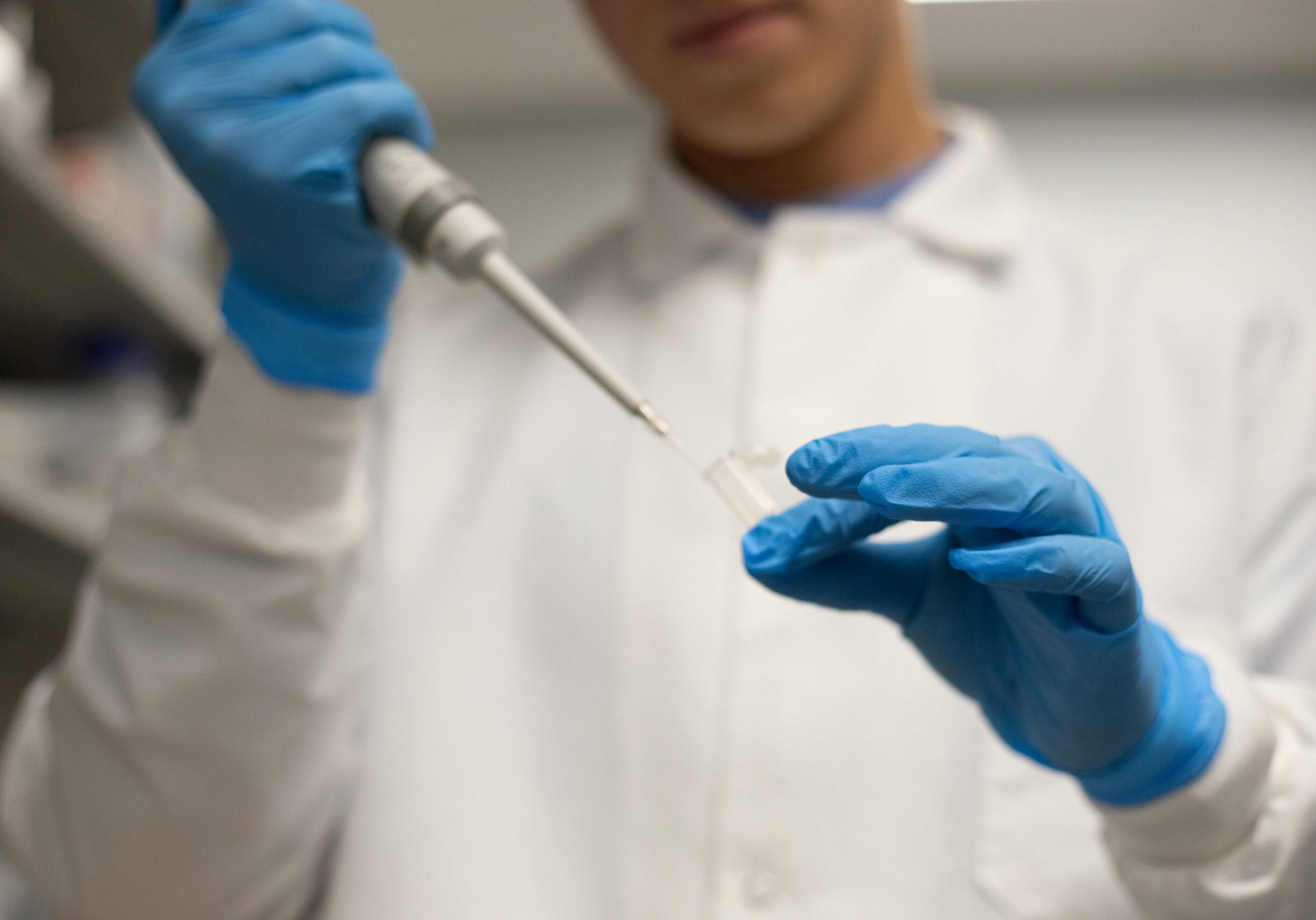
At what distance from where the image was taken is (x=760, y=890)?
2.15 ft

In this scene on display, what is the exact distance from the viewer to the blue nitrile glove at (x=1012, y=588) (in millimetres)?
459

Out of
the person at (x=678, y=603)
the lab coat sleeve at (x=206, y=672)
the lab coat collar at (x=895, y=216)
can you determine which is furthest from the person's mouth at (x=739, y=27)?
the lab coat sleeve at (x=206, y=672)

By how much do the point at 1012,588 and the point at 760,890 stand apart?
0.29 meters

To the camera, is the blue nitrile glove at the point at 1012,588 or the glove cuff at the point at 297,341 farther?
the glove cuff at the point at 297,341

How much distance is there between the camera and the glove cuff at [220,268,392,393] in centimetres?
70

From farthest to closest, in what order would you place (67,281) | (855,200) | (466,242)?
(67,281) < (855,200) < (466,242)

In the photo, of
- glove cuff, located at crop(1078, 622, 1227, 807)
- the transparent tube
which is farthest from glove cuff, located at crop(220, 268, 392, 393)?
glove cuff, located at crop(1078, 622, 1227, 807)

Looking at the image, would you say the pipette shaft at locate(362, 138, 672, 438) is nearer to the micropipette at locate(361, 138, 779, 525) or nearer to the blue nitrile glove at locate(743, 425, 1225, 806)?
the micropipette at locate(361, 138, 779, 525)

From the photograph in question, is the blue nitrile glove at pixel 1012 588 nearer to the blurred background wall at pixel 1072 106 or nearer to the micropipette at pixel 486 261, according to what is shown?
the micropipette at pixel 486 261

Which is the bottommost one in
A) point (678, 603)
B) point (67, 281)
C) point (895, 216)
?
point (67, 281)

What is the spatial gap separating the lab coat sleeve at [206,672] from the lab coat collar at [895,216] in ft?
1.12

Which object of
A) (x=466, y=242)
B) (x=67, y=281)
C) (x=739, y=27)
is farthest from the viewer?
(x=67, y=281)

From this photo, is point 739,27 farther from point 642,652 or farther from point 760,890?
point 760,890

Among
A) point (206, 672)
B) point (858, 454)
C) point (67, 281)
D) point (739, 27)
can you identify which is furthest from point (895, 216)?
point (67, 281)
